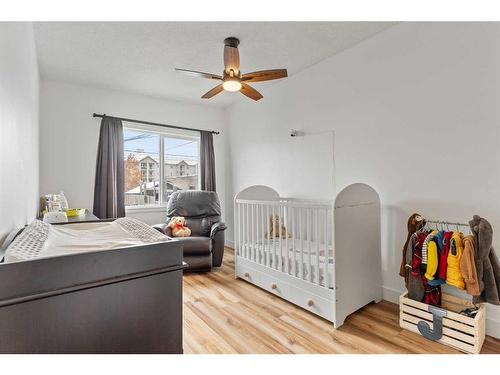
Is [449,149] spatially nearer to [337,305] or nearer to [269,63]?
[337,305]

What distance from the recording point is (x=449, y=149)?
2.02m

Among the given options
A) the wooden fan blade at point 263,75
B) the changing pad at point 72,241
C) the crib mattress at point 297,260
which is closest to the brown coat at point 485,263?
the crib mattress at point 297,260

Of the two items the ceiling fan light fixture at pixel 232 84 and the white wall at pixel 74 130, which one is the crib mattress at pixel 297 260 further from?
the white wall at pixel 74 130

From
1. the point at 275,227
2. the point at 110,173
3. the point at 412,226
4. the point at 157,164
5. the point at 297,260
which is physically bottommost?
the point at 297,260

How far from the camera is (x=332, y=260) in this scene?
2121mm

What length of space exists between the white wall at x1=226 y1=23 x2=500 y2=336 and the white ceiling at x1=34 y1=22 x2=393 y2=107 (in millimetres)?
327

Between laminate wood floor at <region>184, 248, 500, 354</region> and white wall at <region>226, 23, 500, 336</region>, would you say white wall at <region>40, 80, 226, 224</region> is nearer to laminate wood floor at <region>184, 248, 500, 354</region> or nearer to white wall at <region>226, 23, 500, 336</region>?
laminate wood floor at <region>184, 248, 500, 354</region>

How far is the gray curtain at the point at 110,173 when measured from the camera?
3527mm

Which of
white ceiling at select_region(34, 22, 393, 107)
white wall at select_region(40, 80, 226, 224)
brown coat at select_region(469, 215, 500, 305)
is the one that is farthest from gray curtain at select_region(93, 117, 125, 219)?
brown coat at select_region(469, 215, 500, 305)

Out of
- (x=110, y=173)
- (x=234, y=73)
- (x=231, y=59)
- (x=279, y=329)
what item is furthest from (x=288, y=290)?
(x=110, y=173)

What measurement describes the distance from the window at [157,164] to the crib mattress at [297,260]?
2071 millimetres

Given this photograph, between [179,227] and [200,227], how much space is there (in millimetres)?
333

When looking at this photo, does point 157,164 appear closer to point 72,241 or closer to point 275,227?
point 275,227
